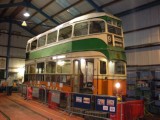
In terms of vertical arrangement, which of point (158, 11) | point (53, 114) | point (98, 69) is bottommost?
point (53, 114)

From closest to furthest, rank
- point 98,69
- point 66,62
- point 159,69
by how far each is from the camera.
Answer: point 98,69
point 66,62
point 159,69

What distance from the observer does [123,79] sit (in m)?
10.6

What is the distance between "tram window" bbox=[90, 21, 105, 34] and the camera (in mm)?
10238

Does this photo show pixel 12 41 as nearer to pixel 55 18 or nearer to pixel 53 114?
pixel 55 18

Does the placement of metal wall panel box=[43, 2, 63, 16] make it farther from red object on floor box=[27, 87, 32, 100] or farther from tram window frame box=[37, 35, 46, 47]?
red object on floor box=[27, 87, 32, 100]

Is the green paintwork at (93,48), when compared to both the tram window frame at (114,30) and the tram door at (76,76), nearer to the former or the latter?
the tram door at (76,76)

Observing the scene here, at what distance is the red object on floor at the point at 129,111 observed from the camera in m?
8.10

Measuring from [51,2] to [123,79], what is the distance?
38.7 feet

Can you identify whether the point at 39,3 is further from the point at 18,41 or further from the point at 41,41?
the point at 18,41

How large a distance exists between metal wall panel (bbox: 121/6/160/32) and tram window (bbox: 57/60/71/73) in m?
7.15

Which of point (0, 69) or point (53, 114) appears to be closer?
point (53, 114)

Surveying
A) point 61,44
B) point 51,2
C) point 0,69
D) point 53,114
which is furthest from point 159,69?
point 0,69

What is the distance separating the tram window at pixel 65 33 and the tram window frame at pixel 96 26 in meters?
1.76

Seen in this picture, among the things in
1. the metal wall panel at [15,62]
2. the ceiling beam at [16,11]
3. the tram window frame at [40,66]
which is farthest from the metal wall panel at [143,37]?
the metal wall panel at [15,62]
